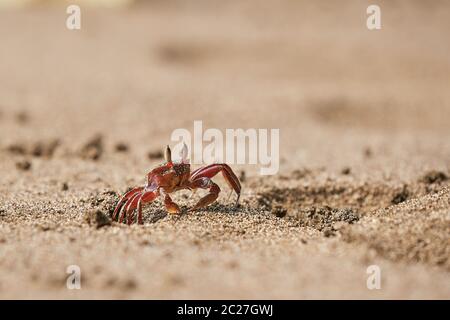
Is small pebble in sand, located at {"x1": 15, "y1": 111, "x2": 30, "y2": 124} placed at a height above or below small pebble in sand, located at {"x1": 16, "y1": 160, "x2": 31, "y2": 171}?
above

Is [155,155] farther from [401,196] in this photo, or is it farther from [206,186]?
[401,196]

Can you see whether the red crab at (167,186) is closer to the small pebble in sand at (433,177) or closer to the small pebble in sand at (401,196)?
the small pebble in sand at (401,196)

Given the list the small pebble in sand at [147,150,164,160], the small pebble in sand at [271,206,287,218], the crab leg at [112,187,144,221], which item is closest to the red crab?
the crab leg at [112,187,144,221]

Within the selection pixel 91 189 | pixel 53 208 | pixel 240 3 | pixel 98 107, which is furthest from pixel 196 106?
pixel 240 3

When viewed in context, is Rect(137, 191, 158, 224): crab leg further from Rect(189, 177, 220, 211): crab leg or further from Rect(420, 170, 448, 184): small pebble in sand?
Rect(420, 170, 448, 184): small pebble in sand

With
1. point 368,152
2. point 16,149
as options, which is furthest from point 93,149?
point 368,152

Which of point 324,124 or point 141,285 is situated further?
point 324,124
